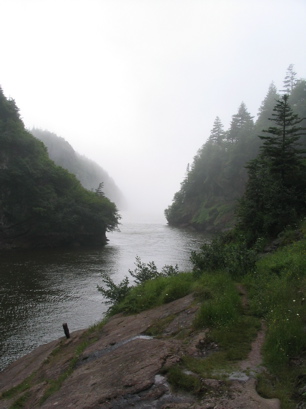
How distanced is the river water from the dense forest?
9.12 m

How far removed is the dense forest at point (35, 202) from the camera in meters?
47.1

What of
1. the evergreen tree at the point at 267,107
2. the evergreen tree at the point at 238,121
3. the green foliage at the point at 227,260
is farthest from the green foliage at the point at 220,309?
the evergreen tree at the point at 238,121

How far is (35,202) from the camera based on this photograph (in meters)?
49.3

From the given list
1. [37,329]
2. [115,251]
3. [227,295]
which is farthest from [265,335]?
[115,251]

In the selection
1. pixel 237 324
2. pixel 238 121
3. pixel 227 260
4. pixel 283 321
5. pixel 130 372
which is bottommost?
pixel 130 372

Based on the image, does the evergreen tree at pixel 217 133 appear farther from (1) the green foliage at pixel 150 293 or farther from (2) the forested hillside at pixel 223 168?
(1) the green foliage at pixel 150 293

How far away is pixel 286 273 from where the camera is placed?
10.2 metres

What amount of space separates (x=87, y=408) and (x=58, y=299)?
16232 mm

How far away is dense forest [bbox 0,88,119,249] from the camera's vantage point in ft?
155

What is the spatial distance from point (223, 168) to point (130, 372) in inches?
3290

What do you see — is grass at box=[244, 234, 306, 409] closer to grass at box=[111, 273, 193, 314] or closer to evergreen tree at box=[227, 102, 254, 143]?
grass at box=[111, 273, 193, 314]

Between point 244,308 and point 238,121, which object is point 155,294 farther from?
point 238,121

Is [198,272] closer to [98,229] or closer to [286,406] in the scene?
[286,406]

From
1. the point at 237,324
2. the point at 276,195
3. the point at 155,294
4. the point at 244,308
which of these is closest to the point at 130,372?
the point at 237,324
